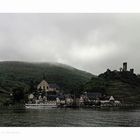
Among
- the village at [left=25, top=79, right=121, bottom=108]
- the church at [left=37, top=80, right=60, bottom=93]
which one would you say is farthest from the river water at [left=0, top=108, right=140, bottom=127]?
the church at [left=37, top=80, right=60, bottom=93]

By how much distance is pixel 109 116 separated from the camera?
9.44 m

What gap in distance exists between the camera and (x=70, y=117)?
9.43m

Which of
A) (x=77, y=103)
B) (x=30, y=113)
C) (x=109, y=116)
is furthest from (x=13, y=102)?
(x=109, y=116)

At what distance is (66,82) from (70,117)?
673mm

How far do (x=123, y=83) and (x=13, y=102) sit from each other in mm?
2124

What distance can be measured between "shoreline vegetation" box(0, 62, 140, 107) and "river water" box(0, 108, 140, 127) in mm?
194

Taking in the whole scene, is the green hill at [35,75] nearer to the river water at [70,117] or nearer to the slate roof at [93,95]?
the slate roof at [93,95]

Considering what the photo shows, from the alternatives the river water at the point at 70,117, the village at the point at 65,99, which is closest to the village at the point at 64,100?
the village at the point at 65,99

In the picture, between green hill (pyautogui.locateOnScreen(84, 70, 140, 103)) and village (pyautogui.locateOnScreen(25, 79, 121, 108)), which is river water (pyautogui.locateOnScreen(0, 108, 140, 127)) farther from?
green hill (pyautogui.locateOnScreen(84, 70, 140, 103))

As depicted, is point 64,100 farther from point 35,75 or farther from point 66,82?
point 35,75

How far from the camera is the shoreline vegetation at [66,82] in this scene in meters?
9.45

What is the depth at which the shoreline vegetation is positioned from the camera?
9.45 meters

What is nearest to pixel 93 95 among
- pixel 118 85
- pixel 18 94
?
pixel 118 85
